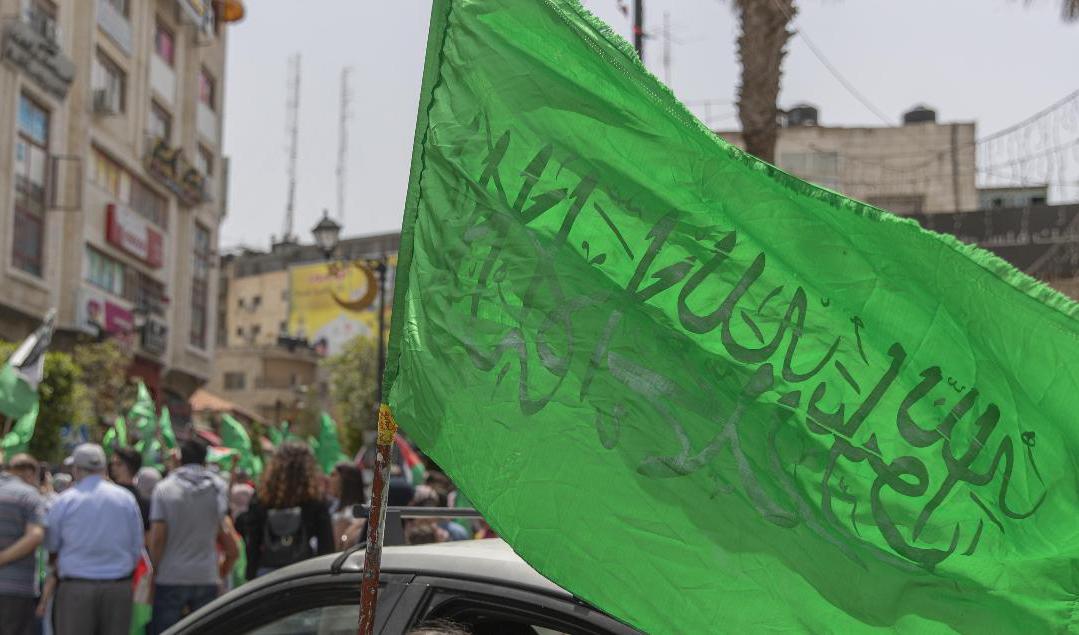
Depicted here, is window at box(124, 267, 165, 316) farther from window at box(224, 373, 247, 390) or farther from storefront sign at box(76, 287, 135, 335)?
window at box(224, 373, 247, 390)

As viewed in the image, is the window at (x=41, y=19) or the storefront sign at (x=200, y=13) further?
the storefront sign at (x=200, y=13)

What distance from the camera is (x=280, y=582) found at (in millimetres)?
3395

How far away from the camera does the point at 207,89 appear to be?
5388 centimetres

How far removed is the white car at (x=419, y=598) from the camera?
9.66 ft

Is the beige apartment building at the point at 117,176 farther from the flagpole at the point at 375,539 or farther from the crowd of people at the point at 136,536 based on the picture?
the flagpole at the point at 375,539

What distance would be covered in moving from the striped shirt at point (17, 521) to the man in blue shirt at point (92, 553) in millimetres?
150

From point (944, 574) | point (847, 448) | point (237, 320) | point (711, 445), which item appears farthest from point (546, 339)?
point (237, 320)

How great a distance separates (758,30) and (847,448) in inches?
404

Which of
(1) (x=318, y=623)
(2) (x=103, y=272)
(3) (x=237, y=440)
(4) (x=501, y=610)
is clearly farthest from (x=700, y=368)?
(2) (x=103, y=272)

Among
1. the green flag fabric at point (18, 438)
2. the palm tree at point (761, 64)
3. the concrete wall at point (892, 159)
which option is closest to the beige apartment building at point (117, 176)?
the green flag fabric at point (18, 438)

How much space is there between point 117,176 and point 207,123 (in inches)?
388

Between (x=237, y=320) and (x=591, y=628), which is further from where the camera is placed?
(x=237, y=320)

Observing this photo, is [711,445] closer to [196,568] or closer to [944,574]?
[944,574]

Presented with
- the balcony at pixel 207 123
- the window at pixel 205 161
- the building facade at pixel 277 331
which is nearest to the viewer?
the balcony at pixel 207 123
